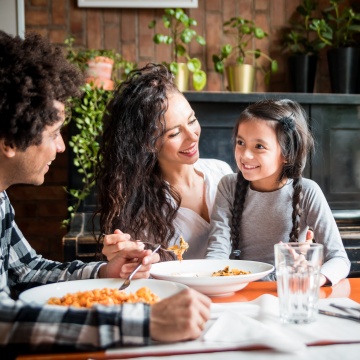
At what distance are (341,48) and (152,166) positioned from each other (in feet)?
5.25

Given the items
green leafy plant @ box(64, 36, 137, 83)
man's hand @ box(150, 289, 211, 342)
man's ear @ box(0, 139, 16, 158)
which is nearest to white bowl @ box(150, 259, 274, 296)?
man's hand @ box(150, 289, 211, 342)

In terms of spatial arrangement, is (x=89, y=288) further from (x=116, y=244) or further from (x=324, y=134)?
(x=324, y=134)

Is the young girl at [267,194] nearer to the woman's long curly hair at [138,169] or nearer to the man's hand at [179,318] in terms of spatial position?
the woman's long curly hair at [138,169]

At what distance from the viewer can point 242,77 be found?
3273 mm

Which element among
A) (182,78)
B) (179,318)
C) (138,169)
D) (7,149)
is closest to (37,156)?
(7,149)

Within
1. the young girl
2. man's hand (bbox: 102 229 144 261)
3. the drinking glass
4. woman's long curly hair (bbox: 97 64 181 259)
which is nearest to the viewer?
the drinking glass

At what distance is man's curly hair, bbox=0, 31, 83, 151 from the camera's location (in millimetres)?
1268

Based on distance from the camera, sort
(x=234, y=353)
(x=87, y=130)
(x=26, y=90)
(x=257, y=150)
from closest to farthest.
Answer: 1. (x=234, y=353)
2. (x=26, y=90)
3. (x=257, y=150)
4. (x=87, y=130)

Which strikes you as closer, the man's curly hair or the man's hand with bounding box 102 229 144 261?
the man's curly hair

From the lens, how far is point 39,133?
1322 mm

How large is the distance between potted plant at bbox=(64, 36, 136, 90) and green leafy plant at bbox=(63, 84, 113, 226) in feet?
0.24

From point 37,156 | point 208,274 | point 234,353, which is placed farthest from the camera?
point 208,274

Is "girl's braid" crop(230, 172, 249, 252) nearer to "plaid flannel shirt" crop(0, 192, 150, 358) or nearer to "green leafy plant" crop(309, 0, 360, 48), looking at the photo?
"plaid flannel shirt" crop(0, 192, 150, 358)

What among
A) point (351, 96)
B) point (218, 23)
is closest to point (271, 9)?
point (218, 23)
